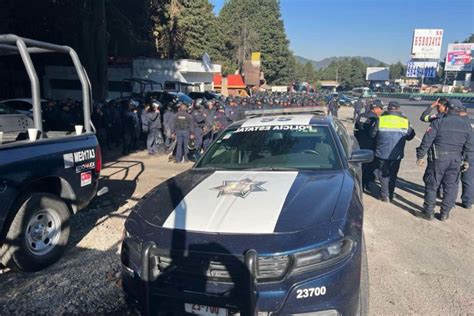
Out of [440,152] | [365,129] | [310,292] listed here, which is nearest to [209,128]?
[365,129]

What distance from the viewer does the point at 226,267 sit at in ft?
8.07

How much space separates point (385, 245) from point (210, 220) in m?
2.95

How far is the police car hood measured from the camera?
2713mm

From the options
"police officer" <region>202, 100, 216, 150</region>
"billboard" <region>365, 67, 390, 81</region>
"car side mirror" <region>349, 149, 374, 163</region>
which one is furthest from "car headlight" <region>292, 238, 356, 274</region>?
"billboard" <region>365, 67, 390, 81</region>

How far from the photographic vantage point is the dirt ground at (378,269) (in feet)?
11.4

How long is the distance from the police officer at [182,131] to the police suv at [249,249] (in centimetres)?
728

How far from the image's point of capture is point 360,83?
495 ft

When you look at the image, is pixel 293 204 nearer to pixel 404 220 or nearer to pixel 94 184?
pixel 94 184

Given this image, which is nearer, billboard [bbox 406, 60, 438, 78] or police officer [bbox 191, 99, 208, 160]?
police officer [bbox 191, 99, 208, 160]

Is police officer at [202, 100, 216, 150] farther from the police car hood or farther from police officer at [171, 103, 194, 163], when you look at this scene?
the police car hood

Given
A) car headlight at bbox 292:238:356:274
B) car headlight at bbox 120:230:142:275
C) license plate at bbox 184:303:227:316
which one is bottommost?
license plate at bbox 184:303:227:316

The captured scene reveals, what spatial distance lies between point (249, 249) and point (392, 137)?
4860 mm

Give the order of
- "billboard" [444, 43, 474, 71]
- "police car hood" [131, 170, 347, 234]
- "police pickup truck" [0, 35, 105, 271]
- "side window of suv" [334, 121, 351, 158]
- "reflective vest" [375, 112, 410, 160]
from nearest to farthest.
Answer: "police car hood" [131, 170, 347, 234]
"police pickup truck" [0, 35, 105, 271]
"side window of suv" [334, 121, 351, 158]
"reflective vest" [375, 112, 410, 160]
"billboard" [444, 43, 474, 71]

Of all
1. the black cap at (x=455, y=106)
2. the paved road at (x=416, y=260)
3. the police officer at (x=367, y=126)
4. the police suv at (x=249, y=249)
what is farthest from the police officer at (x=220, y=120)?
the police suv at (x=249, y=249)
